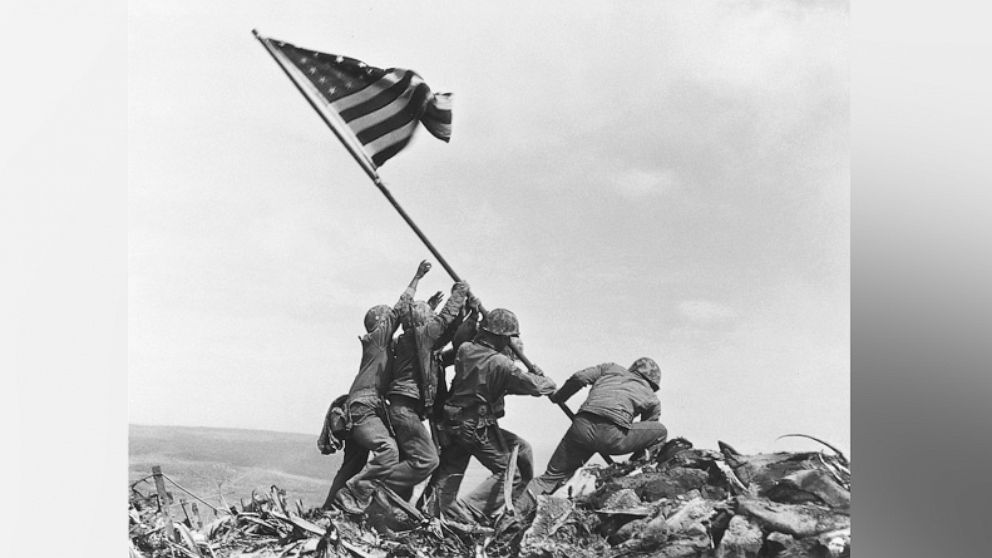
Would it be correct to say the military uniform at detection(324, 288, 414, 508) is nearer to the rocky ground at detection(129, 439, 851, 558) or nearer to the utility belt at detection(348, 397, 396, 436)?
the utility belt at detection(348, 397, 396, 436)

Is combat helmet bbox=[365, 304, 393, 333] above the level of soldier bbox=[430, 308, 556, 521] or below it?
above

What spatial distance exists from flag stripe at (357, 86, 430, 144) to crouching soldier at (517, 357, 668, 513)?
1411mm

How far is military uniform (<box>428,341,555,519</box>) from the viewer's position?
15.3 ft

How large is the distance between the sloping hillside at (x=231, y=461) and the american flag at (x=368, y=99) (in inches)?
55.3

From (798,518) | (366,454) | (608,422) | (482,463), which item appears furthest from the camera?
(366,454)

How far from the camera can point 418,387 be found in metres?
4.75

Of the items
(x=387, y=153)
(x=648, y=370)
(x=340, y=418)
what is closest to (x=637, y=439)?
(x=648, y=370)

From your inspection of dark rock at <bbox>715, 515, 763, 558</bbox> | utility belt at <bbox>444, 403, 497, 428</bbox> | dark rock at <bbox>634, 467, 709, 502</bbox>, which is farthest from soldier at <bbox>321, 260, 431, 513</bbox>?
dark rock at <bbox>715, 515, 763, 558</bbox>

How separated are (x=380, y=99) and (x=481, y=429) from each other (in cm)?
160

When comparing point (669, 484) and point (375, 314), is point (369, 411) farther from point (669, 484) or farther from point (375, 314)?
point (669, 484)

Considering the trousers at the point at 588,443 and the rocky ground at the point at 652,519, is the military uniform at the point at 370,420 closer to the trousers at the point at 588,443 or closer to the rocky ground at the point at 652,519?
the rocky ground at the point at 652,519

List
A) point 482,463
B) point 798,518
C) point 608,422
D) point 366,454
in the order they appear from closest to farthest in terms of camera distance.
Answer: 1. point 798,518
2. point 608,422
3. point 482,463
4. point 366,454

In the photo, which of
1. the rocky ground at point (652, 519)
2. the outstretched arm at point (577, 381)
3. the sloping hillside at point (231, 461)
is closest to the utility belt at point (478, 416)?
the outstretched arm at point (577, 381)

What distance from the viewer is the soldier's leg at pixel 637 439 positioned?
459cm
